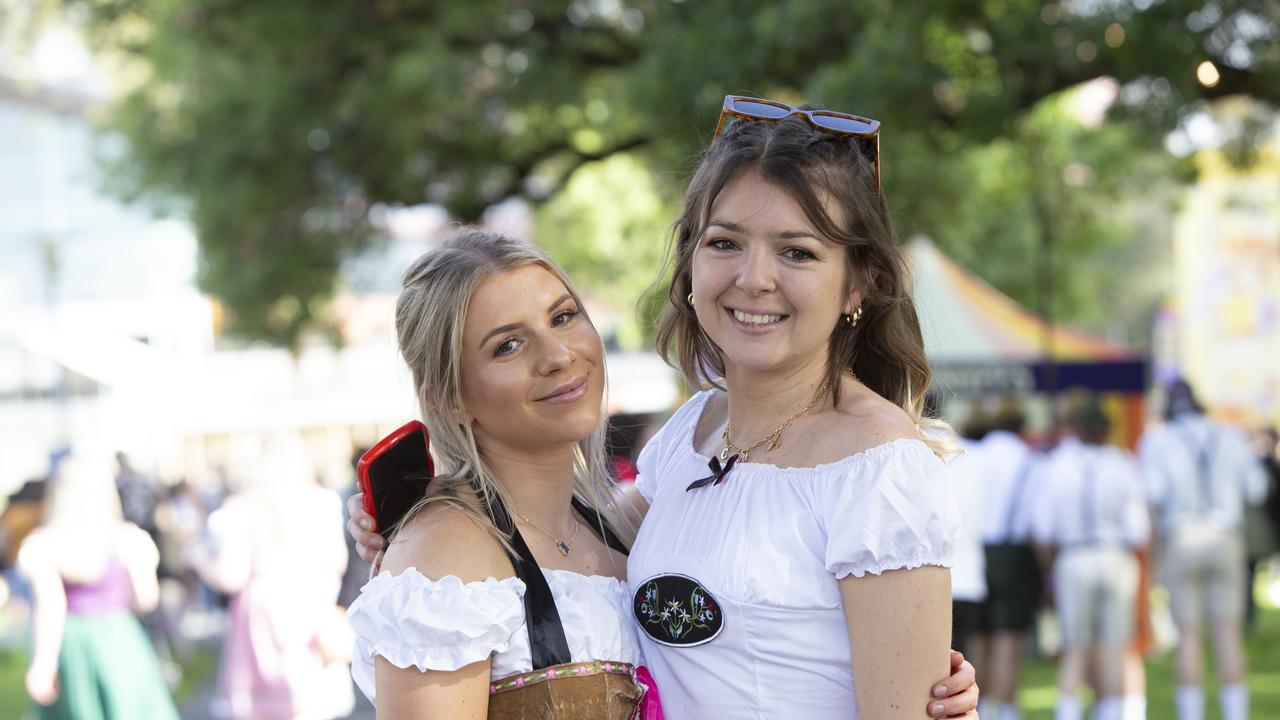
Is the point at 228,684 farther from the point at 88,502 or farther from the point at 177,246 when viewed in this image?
the point at 177,246

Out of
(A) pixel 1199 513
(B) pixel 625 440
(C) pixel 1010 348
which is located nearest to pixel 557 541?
(B) pixel 625 440

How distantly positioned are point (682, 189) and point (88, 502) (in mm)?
5731

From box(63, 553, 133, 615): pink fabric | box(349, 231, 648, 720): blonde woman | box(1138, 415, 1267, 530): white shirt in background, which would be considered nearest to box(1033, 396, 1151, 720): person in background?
box(1138, 415, 1267, 530): white shirt in background

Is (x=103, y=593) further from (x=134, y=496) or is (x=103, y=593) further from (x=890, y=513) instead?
(x=890, y=513)

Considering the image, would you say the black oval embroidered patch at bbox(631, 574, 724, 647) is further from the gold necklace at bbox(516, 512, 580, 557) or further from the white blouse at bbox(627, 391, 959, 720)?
the gold necklace at bbox(516, 512, 580, 557)

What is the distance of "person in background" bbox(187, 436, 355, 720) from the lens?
8.09m

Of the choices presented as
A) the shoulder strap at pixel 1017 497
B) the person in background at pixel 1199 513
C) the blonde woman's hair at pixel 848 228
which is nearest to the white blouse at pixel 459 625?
the blonde woman's hair at pixel 848 228

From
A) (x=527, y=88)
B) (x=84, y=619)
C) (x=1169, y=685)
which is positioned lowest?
(x=1169, y=685)

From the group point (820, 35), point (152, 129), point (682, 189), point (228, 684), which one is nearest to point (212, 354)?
point (152, 129)

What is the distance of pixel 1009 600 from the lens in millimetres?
8219

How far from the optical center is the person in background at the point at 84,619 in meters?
7.28

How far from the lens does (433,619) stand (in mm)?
2199

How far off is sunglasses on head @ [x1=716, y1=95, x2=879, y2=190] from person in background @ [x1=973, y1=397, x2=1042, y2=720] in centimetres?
601

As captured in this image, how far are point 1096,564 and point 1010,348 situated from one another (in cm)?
535
